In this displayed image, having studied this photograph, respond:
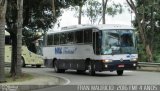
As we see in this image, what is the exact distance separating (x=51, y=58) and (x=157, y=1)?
11.1m

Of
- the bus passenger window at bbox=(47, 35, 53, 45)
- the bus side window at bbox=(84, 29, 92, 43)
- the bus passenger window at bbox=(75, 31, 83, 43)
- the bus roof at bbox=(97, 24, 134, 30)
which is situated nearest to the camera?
the bus roof at bbox=(97, 24, 134, 30)

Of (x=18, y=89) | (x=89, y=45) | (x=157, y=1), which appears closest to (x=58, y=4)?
(x=89, y=45)

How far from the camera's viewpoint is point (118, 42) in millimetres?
28766

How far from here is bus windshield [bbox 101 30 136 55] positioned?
28.6m

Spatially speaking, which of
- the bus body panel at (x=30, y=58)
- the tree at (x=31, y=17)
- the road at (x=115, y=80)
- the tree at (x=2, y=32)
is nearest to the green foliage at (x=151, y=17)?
the bus body panel at (x=30, y=58)

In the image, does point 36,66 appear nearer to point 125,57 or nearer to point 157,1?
point 157,1

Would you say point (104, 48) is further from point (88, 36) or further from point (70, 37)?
point (70, 37)

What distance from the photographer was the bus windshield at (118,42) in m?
28.6

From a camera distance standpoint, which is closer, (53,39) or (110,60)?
(110,60)

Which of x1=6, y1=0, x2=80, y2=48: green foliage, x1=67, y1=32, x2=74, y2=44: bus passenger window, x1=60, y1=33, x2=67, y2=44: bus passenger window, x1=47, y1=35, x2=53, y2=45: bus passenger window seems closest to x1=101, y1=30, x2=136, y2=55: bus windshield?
x1=6, y1=0, x2=80, y2=48: green foliage

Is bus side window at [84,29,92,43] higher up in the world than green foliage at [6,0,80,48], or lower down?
lower down

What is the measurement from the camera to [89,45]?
98.1ft

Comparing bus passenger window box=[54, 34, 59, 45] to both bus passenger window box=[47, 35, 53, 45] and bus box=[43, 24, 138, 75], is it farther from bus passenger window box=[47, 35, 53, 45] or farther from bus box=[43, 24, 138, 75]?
bus box=[43, 24, 138, 75]

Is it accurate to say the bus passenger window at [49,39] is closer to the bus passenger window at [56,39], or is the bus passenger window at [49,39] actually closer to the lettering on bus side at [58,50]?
the bus passenger window at [56,39]
